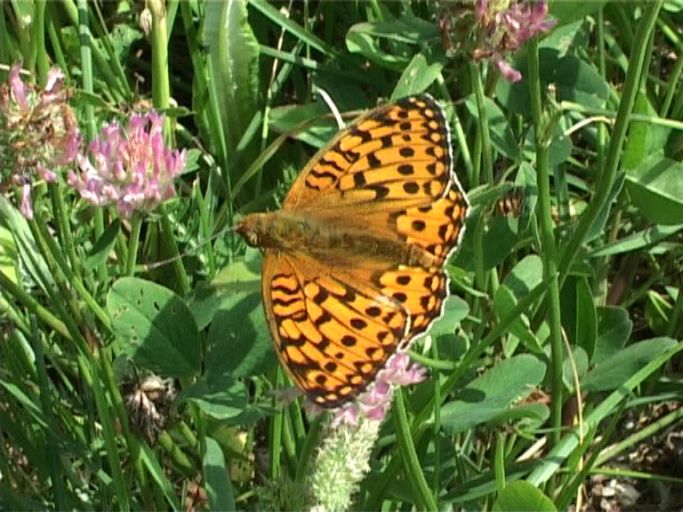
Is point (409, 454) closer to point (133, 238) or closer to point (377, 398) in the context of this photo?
point (377, 398)

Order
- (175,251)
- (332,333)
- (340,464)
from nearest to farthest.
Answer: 1. (332,333)
2. (340,464)
3. (175,251)

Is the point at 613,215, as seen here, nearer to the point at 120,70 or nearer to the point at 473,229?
the point at 473,229

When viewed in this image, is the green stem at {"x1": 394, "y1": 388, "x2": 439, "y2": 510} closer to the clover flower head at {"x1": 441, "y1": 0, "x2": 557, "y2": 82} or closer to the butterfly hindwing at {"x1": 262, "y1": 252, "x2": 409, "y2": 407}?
the butterfly hindwing at {"x1": 262, "y1": 252, "x2": 409, "y2": 407}

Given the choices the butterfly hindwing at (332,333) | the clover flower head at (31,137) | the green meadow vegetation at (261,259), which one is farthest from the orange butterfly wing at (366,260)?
the clover flower head at (31,137)

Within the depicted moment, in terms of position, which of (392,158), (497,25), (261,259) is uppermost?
(497,25)

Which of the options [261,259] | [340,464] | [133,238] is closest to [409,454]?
[340,464]

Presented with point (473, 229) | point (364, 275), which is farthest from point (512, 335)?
point (364, 275)
